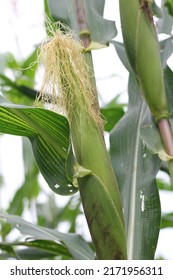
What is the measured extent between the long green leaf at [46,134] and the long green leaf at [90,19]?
239 millimetres

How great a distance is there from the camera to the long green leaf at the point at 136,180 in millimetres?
1115

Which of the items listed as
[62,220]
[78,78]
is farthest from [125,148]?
[62,220]

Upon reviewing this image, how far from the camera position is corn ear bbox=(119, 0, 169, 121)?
100 cm

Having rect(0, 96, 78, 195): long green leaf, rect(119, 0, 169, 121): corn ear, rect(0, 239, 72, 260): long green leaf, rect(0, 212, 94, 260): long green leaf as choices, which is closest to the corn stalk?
rect(119, 0, 169, 121): corn ear

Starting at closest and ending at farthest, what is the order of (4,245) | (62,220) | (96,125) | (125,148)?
1. (96,125)
2. (125,148)
3. (4,245)
4. (62,220)

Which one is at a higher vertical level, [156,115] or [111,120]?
[156,115]

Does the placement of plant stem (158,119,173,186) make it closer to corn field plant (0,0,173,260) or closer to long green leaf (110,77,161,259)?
corn field plant (0,0,173,260)

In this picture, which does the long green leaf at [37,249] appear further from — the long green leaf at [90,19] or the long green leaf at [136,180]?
the long green leaf at [90,19]

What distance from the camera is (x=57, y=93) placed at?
1052 millimetres

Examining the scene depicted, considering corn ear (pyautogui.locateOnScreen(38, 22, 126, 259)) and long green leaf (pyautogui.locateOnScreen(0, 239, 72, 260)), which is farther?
long green leaf (pyautogui.locateOnScreen(0, 239, 72, 260))

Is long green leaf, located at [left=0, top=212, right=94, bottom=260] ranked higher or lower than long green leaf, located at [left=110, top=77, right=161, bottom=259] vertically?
lower

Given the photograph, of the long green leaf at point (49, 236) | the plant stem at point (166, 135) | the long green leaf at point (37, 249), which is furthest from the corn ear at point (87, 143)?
the long green leaf at point (37, 249)
